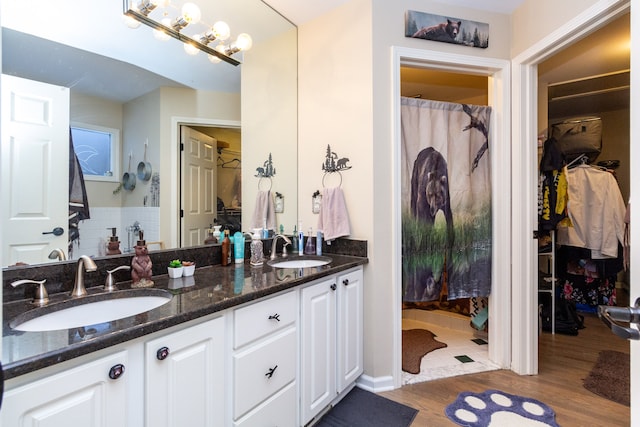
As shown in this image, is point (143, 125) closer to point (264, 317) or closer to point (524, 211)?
point (264, 317)

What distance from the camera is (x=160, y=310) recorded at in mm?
1015

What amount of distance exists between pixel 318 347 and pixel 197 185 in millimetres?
1120

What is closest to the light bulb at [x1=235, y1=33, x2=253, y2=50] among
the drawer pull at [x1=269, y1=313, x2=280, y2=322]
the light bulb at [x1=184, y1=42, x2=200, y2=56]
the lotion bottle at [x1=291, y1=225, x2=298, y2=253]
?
the light bulb at [x1=184, y1=42, x2=200, y2=56]

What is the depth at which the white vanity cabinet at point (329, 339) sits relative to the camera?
1.56 meters

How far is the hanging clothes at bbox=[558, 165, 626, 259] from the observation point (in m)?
2.86

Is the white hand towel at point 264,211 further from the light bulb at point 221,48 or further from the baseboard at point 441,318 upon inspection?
the baseboard at point 441,318

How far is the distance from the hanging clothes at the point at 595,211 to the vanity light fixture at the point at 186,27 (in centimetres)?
310

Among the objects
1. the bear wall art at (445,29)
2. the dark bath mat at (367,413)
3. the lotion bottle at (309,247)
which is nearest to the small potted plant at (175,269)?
the lotion bottle at (309,247)

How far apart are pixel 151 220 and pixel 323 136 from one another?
125cm

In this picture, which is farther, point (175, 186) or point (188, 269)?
point (175, 186)

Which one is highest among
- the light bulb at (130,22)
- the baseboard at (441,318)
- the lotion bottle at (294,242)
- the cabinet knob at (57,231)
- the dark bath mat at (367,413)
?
the light bulb at (130,22)

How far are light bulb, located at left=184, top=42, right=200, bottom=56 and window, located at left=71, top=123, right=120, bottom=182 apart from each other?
67 centimetres

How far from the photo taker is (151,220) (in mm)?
1571

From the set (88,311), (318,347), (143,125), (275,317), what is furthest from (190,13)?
(318,347)
